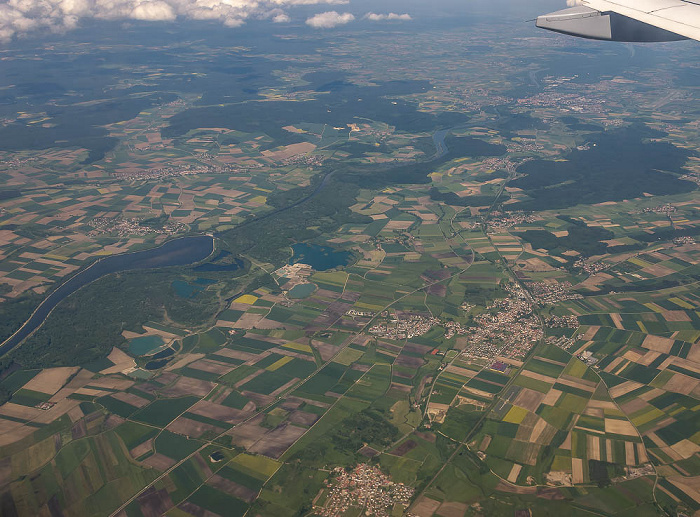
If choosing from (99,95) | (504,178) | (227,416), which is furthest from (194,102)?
(227,416)

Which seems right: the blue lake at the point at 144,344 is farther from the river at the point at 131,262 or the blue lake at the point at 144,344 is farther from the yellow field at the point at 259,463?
the yellow field at the point at 259,463

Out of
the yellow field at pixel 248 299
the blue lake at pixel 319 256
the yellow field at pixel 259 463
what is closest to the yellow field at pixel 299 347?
the yellow field at pixel 248 299

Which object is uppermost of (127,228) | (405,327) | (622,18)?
(622,18)

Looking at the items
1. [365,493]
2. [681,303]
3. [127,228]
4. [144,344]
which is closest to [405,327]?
[365,493]

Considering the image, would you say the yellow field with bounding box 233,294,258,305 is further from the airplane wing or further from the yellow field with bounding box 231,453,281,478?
the airplane wing

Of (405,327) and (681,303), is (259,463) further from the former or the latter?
(681,303)
